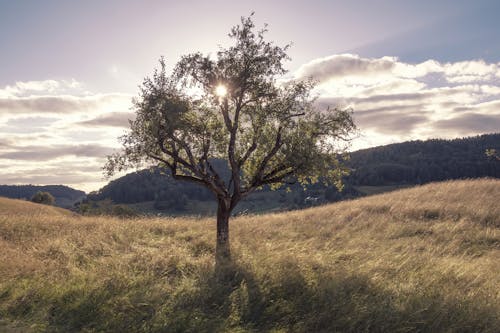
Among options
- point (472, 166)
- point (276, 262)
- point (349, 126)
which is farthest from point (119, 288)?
point (472, 166)

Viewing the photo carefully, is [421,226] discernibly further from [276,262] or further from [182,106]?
[182,106]

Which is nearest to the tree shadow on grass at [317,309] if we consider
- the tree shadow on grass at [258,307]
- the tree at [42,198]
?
the tree shadow on grass at [258,307]

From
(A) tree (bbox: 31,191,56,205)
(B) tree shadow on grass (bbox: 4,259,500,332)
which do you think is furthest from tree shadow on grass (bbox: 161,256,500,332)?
(A) tree (bbox: 31,191,56,205)

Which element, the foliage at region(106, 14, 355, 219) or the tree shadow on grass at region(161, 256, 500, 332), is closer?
the tree shadow on grass at region(161, 256, 500, 332)

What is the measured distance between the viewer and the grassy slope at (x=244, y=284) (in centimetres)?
1016

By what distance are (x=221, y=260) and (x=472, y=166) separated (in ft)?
671

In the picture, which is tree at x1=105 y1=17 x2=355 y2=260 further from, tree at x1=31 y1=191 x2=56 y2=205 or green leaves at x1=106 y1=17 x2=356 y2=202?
tree at x1=31 y1=191 x2=56 y2=205

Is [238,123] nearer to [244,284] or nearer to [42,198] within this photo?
[244,284]

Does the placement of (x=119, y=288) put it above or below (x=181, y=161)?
below

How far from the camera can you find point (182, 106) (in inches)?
679

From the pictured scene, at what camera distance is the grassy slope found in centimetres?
1016

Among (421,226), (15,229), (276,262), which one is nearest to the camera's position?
(276,262)

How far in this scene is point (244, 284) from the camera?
12.3 meters

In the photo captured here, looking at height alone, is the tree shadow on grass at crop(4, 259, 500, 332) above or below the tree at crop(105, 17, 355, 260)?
below
